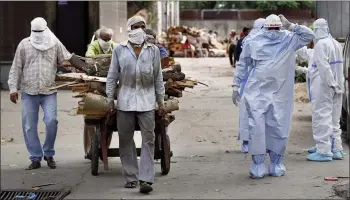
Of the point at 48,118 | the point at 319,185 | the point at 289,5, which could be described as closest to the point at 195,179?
the point at 319,185

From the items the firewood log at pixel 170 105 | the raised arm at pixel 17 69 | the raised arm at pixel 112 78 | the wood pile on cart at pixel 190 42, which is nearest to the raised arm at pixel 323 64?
the firewood log at pixel 170 105

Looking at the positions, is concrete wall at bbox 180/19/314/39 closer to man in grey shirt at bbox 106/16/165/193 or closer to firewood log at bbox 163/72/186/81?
firewood log at bbox 163/72/186/81

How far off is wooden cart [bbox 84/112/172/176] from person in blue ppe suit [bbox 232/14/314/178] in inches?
37.8

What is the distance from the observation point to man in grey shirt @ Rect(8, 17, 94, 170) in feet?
30.5

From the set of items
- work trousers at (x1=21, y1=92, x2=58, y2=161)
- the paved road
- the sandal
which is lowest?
the paved road

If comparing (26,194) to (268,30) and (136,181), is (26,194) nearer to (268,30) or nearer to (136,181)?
(136,181)

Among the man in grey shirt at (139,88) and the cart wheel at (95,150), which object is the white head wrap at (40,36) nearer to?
the cart wheel at (95,150)

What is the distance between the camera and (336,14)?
48.5 feet

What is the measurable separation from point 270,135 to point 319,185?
914 mm

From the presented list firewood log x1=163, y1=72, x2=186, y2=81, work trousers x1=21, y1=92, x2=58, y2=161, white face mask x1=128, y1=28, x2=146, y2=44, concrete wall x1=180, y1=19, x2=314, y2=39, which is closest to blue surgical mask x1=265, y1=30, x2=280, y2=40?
firewood log x1=163, y1=72, x2=186, y2=81

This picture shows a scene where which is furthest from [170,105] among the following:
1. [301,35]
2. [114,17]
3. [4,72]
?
[114,17]

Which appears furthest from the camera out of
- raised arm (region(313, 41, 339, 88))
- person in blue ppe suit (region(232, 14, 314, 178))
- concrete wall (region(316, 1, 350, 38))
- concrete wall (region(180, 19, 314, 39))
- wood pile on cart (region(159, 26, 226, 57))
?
concrete wall (region(180, 19, 314, 39))

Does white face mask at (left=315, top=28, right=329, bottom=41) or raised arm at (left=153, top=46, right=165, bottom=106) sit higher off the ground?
white face mask at (left=315, top=28, right=329, bottom=41)

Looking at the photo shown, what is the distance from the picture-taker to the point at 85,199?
305 inches
